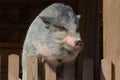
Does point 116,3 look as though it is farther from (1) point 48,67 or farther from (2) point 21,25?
(2) point 21,25

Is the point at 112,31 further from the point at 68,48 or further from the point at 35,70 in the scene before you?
the point at 35,70

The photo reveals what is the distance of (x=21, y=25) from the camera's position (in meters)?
4.76

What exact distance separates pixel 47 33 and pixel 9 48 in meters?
2.26

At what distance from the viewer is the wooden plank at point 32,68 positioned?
8.48ft

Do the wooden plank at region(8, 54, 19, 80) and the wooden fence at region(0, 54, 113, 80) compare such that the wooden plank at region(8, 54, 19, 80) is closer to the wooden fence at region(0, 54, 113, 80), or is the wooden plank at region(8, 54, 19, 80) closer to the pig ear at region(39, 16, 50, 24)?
the wooden fence at region(0, 54, 113, 80)

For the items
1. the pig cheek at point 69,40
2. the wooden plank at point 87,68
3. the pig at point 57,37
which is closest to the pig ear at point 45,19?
the pig at point 57,37

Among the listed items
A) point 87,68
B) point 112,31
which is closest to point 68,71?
point 87,68

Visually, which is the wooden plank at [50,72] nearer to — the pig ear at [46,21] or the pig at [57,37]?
the pig at [57,37]

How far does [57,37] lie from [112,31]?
374 millimetres

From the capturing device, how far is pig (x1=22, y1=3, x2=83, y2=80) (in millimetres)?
2492

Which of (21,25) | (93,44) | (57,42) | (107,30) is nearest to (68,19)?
(57,42)

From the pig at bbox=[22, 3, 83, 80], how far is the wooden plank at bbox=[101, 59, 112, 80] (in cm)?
17

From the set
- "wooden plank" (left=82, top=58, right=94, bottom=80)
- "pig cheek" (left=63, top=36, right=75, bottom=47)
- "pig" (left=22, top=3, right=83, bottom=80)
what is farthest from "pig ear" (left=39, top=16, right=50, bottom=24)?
"wooden plank" (left=82, top=58, right=94, bottom=80)

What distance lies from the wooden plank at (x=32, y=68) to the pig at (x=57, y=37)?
0.15ft
